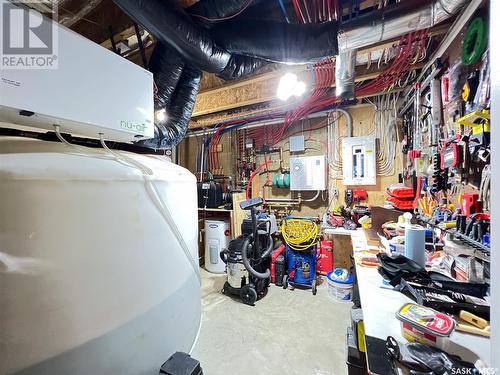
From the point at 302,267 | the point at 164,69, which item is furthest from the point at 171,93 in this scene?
the point at 302,267

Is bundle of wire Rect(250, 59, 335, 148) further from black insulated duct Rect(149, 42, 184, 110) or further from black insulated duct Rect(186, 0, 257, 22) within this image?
black insulated duct Rect(149, 42, 184, 110)

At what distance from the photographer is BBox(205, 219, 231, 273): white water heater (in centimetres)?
329

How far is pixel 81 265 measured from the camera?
0.59 m

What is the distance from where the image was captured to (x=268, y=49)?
1.27 metres

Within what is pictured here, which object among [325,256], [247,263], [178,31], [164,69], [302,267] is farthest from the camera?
[325,256]

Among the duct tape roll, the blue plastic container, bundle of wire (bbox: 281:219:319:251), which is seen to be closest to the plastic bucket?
the blue plastic container

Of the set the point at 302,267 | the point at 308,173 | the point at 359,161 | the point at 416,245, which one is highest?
the point at 359,161

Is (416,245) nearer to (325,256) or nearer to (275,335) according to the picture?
(275,335)

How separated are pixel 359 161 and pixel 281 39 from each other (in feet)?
6.90

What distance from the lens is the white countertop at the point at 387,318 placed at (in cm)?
68

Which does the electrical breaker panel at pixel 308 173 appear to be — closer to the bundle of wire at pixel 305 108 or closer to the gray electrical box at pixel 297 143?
the gray electrical box at pixel 297 143

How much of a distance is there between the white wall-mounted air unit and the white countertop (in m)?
1.30

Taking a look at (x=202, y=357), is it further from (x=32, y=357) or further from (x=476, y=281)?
(x=476, y=281)

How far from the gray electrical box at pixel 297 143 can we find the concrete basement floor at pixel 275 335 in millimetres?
1956
